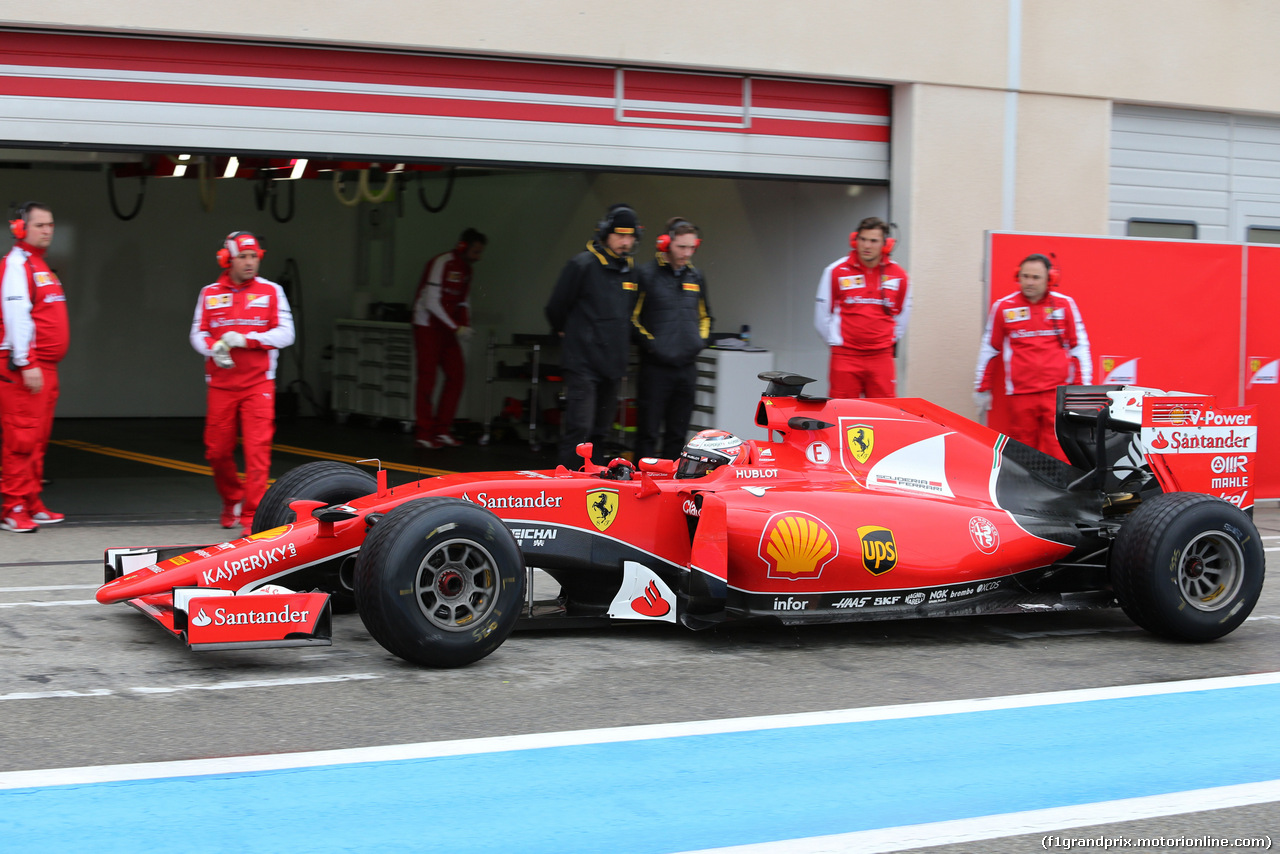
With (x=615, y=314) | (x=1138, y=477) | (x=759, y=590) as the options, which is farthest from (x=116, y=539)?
(x=1138, y=477)

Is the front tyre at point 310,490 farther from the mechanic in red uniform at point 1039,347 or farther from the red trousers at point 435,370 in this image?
the red trousers at point 435,370

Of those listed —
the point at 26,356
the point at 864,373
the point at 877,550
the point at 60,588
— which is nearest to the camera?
the point at 877,550

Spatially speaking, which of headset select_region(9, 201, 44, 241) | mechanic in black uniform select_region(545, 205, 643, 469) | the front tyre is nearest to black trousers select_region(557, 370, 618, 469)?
mechanic in black uniform select_region(545, 205, 643, 469)

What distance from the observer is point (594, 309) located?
357 inches

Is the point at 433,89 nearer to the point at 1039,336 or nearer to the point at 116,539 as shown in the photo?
the point at 116,539

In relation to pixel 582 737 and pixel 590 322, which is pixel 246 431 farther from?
pixel 582 737

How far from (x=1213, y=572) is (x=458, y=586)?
11.9ft

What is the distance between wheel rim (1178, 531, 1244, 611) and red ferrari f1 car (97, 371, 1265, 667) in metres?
0.01

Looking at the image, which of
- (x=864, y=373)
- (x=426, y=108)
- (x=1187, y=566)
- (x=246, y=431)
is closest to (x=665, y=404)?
(x=864, y=373)

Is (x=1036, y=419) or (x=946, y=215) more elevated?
(x=946, y=215)

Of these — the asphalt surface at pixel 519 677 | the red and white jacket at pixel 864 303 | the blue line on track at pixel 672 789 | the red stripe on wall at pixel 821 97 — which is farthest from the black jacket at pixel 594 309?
the blue line on track at pixel 672 789

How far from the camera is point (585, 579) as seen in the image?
6.04m

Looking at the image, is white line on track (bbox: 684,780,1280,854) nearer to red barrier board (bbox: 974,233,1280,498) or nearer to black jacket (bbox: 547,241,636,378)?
black jacket (bbox: 547,241,636,378)

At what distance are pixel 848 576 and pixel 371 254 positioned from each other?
12.9m
